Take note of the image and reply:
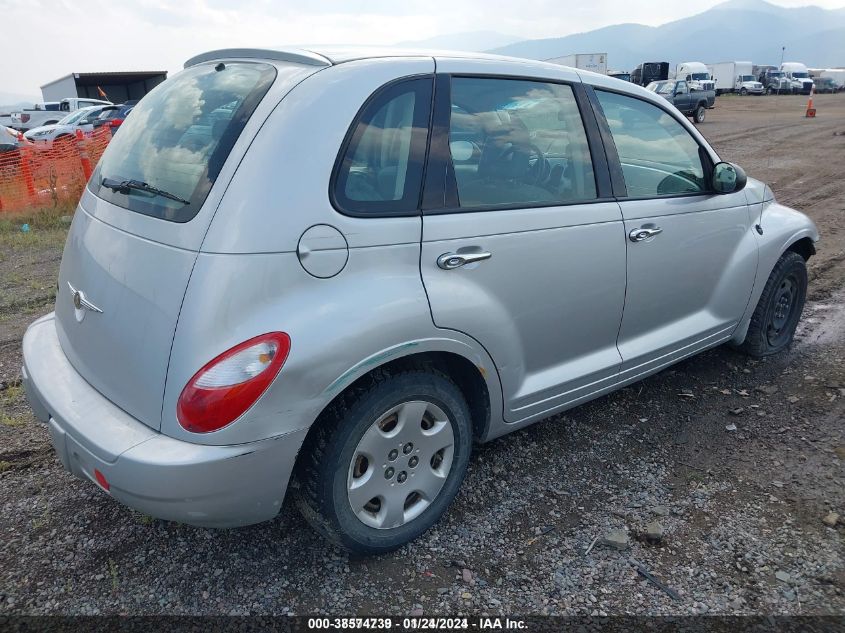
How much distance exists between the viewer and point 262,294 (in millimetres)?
1962

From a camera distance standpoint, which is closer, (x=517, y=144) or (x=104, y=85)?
(x=517, y=144)

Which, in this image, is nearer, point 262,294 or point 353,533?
point 262,294

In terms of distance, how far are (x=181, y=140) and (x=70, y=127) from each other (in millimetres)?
21172

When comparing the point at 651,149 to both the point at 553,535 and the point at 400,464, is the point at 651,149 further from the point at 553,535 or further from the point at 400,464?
the point at 400,464

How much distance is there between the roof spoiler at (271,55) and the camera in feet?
7.49

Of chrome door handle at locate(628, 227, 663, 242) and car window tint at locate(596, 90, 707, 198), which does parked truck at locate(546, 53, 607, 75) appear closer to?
car window tint at locate(596, 90, 707, 198)

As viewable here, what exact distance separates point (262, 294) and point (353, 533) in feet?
3.22

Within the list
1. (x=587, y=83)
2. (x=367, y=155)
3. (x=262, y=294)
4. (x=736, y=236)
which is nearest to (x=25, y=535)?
(x=262, y=294)

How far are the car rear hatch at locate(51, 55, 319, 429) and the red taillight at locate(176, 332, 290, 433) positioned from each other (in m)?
0.14

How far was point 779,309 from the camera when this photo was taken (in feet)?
13.8

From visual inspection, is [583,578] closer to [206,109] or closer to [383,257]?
[383,257]

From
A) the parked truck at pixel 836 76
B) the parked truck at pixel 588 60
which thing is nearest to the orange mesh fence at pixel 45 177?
the parked truck at pixel 588 60

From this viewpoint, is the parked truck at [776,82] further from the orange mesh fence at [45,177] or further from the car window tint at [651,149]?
the car window tint at [651,149]

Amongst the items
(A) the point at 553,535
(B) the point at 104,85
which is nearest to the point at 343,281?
(A) the point at 553,535
